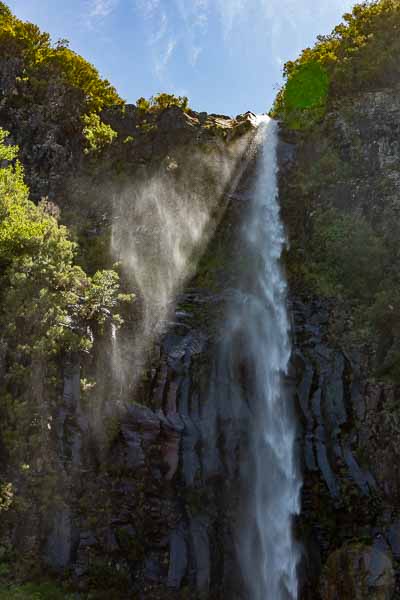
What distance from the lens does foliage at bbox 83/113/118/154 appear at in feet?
90.4

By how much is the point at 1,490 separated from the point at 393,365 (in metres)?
12.3

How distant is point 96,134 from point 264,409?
18.4 m

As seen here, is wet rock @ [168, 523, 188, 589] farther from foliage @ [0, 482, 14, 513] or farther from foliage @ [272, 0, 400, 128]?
foliage @ [272, 0, 400, 128]

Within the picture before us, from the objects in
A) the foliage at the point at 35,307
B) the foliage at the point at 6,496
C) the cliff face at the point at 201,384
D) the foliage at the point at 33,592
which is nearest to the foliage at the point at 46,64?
the cliff face at the point at 201,384

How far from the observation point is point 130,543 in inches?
535

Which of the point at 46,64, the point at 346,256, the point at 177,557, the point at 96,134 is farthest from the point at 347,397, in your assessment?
the point at 46,64

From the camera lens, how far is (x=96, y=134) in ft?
91.4

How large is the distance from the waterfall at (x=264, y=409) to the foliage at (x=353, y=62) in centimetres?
971

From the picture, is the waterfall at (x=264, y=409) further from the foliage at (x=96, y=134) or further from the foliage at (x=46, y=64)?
the foliage at (x=46, y=64)

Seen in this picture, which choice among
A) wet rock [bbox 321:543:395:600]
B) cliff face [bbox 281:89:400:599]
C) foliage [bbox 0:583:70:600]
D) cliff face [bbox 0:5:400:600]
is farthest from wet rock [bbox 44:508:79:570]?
wet rock [bbox 321:543:395:600]

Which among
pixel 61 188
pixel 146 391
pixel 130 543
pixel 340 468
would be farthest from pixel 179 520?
pixel 61 188

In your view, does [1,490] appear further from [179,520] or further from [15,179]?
[15,179]

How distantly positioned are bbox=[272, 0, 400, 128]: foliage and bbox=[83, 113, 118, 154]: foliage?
1017cm

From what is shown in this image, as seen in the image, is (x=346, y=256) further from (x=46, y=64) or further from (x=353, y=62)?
(x=46, y=64)
